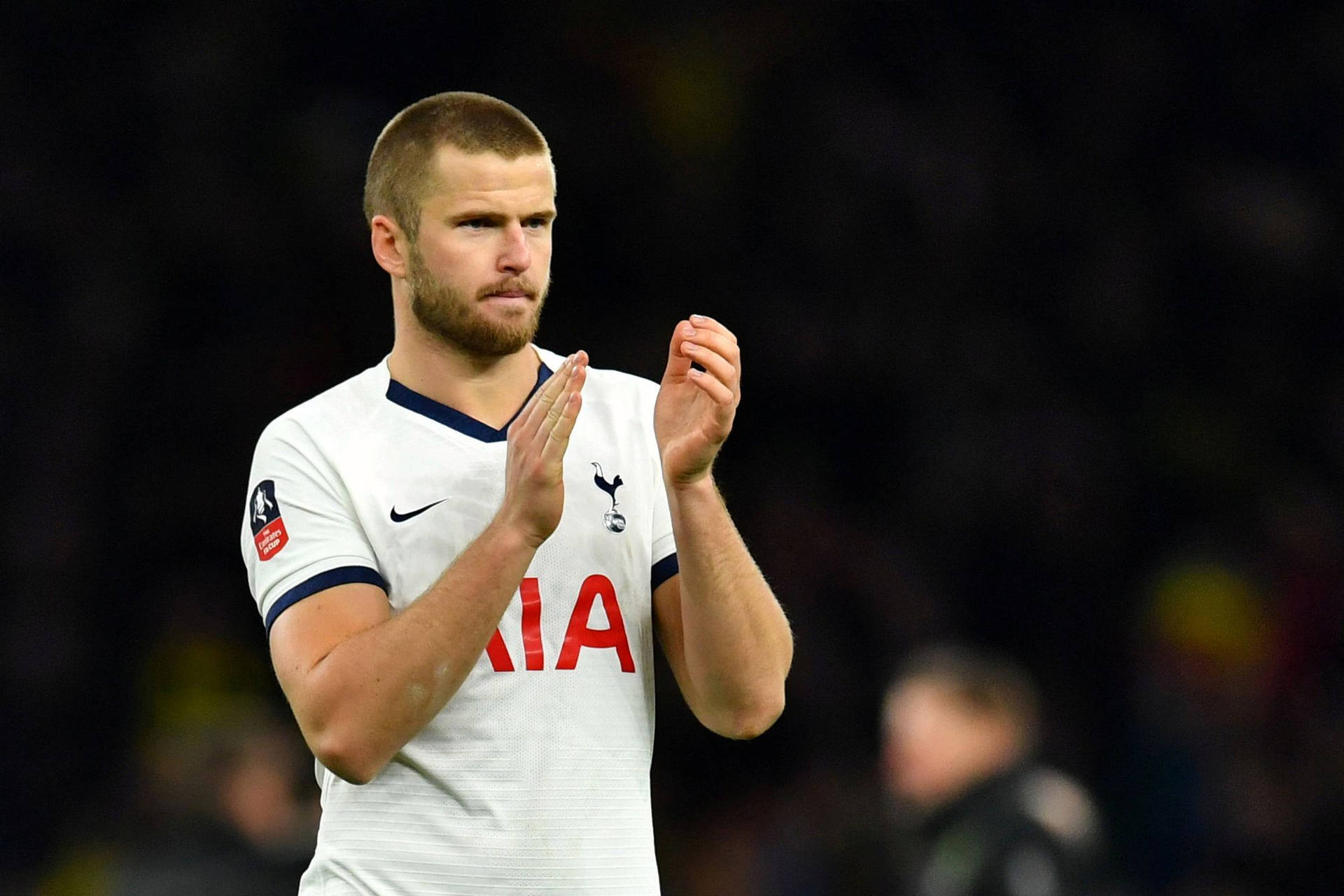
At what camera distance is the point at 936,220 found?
9.33 m

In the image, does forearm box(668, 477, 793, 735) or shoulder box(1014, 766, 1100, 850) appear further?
shoulder box(1014, 766, 1100, 850)

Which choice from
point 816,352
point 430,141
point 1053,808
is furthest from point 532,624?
point 816,352

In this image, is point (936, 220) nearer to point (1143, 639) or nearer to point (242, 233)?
point (1143, 639)

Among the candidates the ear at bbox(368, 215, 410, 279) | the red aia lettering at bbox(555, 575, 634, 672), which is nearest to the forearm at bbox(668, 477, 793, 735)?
the red aia lettering at bbox(555, 575, 634, 672)

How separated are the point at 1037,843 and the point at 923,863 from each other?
0.50 metres

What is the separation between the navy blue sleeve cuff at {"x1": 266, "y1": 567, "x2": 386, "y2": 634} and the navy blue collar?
1.03 feet

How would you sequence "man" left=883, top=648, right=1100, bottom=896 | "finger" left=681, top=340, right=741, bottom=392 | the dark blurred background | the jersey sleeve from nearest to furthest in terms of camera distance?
"finger" left=681, top=340, right=741, bottom=392
the jersey sleeve
"man" left=883, top=648, right=1100, bottom=896
the dark blurred background

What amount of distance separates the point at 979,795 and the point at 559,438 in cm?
335

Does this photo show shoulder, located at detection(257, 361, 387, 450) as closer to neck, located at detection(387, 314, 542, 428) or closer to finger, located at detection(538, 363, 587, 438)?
neck, located at detection(387, 314, 542, 428)

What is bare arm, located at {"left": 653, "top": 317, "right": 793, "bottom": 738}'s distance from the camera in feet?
9.48

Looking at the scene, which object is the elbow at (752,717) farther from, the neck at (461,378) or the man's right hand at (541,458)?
the neck at (461,378)

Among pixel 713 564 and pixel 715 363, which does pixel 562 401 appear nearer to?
pixel 715 363

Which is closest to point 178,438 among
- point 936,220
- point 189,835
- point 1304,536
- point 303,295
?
point 303,295

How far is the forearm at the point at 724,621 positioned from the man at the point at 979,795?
2.69m
